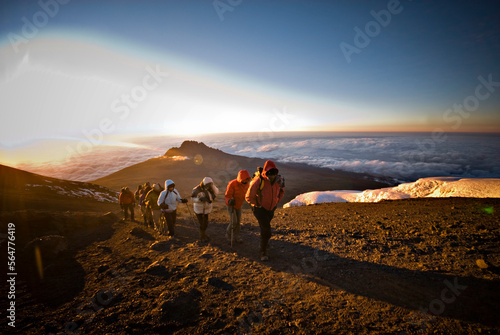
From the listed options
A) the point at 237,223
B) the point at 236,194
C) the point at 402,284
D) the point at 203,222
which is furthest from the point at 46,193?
the point at 402,284

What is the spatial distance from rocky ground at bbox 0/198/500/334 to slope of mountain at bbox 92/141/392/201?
21.7 metres

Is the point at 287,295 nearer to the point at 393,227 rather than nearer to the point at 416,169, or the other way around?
the point at 393,227

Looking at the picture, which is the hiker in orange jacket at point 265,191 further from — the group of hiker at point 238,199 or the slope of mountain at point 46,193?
the slope of mountain at point 46,193

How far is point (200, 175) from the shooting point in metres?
36.8

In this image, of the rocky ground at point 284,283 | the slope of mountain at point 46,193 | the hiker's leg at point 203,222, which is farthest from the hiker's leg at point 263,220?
the slope of mountain at point 46,193

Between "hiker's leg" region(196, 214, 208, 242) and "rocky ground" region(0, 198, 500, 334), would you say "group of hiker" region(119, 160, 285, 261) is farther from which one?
"rocky ground" region(0, 198, 500, 334)

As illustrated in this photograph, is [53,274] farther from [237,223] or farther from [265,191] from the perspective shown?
[265,191]

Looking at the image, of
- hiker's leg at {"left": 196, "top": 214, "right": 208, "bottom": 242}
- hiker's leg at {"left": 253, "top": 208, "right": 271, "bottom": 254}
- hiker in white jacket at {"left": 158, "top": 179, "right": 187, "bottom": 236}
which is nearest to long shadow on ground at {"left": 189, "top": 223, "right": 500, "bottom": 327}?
hiker's leg at {"left": 253, "top": 208, "right": 271, "bottom": 254}

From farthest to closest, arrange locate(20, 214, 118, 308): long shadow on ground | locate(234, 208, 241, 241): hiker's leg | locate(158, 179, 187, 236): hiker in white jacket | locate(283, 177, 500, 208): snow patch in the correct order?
locate(283, 177, 500, 208): snow patch, locate(158, 179, 187, 236): hiker in white jacket, locate(234, 208, 241, 241): hiker's leg, locate(20, 214, 118, 308): long shadow on ground

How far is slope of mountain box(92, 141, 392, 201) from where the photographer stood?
31.6m

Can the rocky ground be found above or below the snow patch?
above

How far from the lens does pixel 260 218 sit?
438cm

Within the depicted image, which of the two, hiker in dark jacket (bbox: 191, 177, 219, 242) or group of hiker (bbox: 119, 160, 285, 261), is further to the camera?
hiker in dark jacket (bbox: 191, 177, 219, 242)

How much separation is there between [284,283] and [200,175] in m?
34.6
